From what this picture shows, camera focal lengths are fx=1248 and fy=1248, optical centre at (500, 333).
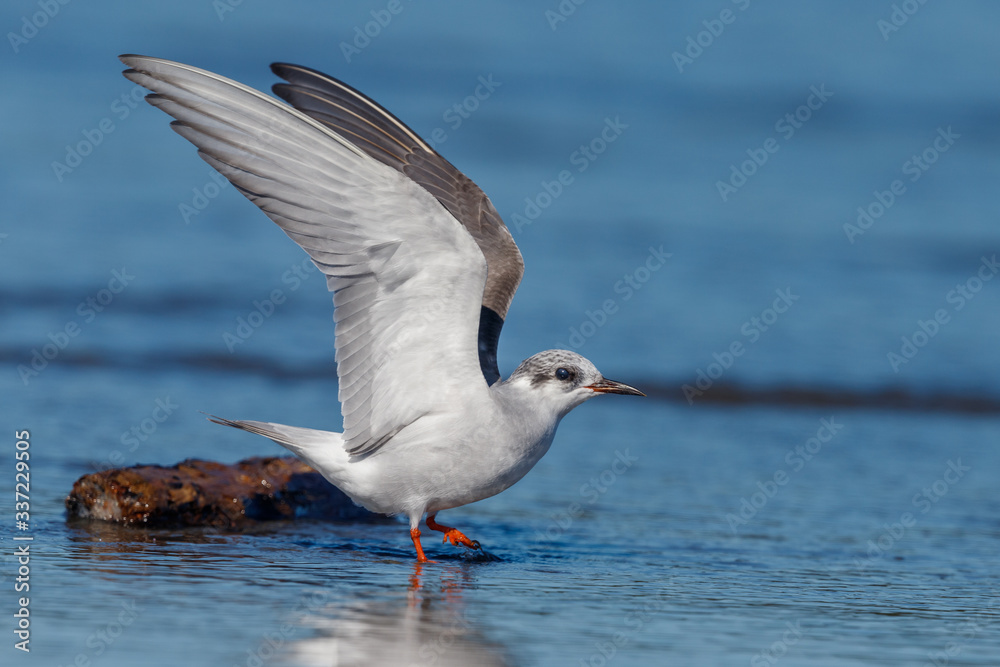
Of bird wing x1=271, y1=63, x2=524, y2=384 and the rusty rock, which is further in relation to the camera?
bird wing x1=271, y1=63, x2=524, y2=384

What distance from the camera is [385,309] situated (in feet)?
18.9

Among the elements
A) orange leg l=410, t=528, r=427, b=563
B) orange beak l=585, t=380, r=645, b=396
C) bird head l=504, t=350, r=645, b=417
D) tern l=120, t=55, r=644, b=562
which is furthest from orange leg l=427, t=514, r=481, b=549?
orange beak l=585, t=380, r=645, b=396

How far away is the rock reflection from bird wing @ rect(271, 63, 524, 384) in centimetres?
182

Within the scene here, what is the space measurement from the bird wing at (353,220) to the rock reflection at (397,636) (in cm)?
120

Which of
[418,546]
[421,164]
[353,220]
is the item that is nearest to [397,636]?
[418,546]

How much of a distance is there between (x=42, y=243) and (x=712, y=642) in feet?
34.7

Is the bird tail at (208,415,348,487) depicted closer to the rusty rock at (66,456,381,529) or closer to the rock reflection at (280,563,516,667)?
the rusty rock at (66,456,381,529)

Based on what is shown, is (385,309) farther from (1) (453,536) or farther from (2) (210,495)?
(2) (210,495)

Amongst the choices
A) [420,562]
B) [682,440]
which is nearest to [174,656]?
[420,562]

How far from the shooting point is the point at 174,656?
170 inches

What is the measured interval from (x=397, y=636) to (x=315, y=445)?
174cm

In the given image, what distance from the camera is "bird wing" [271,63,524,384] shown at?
6742mm

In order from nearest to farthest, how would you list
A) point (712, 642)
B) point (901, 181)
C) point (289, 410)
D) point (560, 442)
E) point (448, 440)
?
point (712, 642) → point (448, 440) → point (560, 442) → point (289, 410) → point (901, 181)

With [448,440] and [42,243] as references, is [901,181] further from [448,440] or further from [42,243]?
[448,440]
